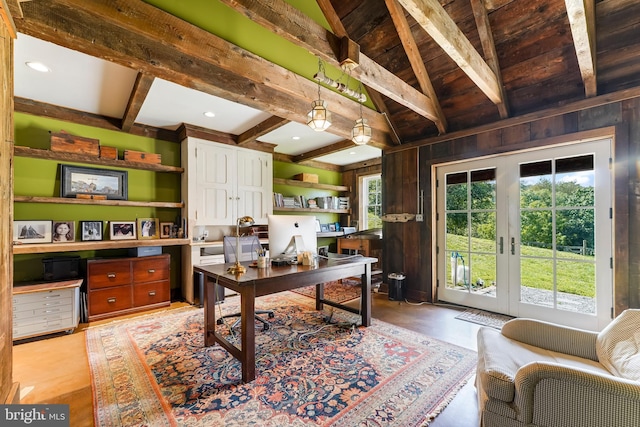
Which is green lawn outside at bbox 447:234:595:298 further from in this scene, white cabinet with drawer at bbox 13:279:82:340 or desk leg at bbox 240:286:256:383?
white cabinet with drawer at bbox 13:279:82:340

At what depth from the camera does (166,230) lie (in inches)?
161

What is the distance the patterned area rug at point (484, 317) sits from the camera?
315 cm

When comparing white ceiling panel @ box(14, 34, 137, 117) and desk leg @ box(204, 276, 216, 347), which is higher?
white ceiling panel @ box(14, 34, 137, 117)

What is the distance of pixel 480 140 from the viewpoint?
3533 mm

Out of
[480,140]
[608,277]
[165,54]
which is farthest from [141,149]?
[608,277]

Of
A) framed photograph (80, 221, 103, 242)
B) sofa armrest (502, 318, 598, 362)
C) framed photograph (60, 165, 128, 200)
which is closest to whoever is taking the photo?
sofa armrest (502, 318, 598, 362)

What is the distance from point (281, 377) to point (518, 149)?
3471 millimetres

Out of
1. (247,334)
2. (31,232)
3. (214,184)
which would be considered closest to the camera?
(247,334)

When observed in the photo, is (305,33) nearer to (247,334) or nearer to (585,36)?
(585,36)

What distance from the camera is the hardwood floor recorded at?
1741 mm

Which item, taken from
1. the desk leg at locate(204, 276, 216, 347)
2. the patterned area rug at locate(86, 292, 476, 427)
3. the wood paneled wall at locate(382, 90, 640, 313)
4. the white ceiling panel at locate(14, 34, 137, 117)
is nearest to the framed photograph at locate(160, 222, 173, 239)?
the patterned area rug at locate(86, 292, 476, 427)

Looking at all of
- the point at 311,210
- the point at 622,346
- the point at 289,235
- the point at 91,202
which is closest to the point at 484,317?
the point at 622,346

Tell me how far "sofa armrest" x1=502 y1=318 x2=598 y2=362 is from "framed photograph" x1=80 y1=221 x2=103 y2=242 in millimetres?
4541

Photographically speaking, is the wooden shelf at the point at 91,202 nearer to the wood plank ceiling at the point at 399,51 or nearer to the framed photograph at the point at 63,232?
the framed photograph at the point at 63,232
